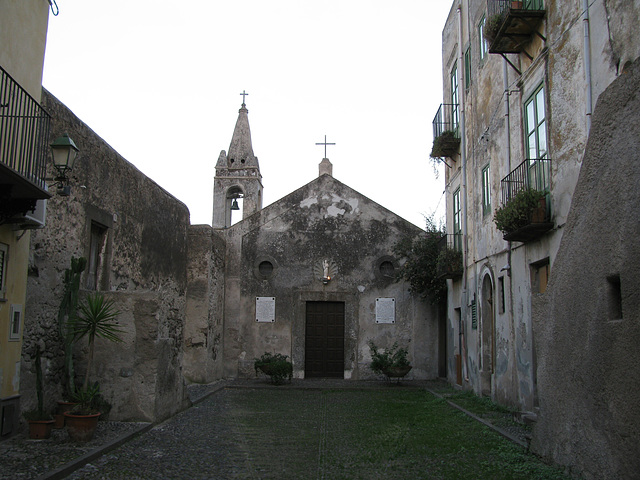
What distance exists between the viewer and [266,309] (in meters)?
19.0

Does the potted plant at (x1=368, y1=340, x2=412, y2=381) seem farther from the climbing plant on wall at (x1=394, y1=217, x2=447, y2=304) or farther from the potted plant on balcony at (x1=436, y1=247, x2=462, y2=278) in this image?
the potted plant on balcony at (x1=436, y1=247, x2=462, y2=278)

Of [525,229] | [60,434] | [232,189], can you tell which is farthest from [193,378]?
[232,189]

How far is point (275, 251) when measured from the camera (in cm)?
1939

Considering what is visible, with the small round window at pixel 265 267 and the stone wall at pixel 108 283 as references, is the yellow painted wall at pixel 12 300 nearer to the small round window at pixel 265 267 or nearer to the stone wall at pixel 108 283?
the stone wall at pixel 108 283

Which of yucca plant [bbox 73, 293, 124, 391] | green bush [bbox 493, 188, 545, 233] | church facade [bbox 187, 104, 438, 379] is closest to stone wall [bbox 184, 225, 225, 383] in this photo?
church facade [bbox 187, 104, 438, 379]

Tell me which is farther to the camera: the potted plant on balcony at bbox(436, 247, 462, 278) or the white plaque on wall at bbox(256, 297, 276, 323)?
the white plaque on wall at bbox(256, 297, 276, 323)

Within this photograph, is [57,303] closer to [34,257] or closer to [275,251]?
[34,257]

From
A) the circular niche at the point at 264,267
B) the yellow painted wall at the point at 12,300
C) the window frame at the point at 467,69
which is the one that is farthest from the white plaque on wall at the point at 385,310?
the yellow painted wall at the point at 12,300

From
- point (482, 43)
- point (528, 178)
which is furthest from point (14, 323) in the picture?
point (482, 43)

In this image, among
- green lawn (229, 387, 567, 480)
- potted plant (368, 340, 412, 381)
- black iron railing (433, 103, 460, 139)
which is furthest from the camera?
potted plant (368, 340, 412, 381)

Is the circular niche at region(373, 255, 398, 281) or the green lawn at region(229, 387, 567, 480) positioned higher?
the circular niche at region(373, 255, 398, 281)

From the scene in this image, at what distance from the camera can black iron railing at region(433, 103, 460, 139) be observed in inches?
627

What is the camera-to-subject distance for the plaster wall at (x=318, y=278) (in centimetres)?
1880

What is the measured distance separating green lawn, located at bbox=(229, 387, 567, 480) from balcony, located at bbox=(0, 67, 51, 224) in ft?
13.2
